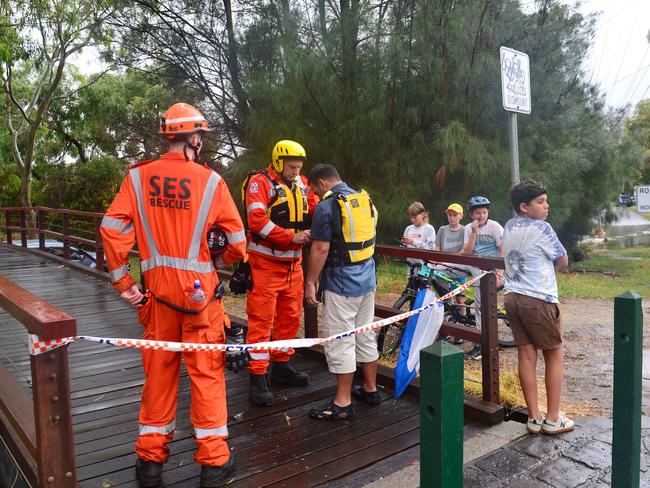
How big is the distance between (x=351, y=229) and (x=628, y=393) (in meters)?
1.76

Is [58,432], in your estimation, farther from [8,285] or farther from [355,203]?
[355,203]

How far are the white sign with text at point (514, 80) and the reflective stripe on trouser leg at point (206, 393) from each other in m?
2.84

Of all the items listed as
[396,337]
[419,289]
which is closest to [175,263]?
[419,289]

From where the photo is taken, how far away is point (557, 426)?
10.8 feet

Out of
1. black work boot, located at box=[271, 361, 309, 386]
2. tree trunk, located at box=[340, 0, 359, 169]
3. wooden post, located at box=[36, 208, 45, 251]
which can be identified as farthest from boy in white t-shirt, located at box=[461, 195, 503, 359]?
wooden post, located at box=[36, 208, 45, 251]

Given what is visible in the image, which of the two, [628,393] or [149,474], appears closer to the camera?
[628,393]

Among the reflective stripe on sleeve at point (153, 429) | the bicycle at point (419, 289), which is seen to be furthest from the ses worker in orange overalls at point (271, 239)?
the bicycle at point (419, 289)

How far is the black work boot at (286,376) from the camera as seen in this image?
4215 mm

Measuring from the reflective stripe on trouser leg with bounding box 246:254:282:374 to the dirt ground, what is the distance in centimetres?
226

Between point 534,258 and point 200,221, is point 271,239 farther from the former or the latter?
point 534,258

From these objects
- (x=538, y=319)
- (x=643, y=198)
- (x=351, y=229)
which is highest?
(x=643, y=198)

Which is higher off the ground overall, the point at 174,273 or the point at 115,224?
the point at 115,224

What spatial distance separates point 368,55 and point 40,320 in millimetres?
8211

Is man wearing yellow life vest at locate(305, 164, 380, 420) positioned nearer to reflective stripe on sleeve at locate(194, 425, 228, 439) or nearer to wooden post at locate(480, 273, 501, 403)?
wooden post at locate(480, 273, 501, 403)
